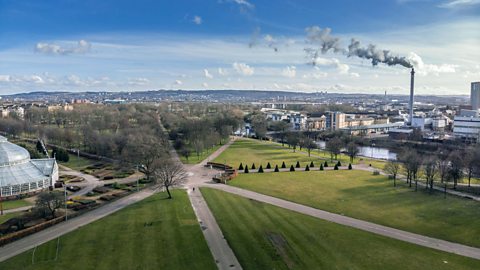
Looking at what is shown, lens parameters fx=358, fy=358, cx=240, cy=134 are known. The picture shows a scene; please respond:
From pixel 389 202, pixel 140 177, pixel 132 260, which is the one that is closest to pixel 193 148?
pixel 140 177

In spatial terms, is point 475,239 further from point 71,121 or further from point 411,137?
point 71,121

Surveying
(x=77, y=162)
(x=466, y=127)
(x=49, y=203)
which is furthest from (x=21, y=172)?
(x=466, y=127)

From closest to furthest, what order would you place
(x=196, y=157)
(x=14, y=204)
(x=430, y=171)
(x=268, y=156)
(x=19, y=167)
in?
(x=14, y=204) → (x=19, y=167) → (x=430, y=171) → (x=196, y=157) → (x=268, y=156)

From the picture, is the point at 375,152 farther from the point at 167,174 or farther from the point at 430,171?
the point at 167,174

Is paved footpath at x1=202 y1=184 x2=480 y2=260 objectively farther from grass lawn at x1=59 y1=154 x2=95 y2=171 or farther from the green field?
grass lawn at x1=59 y1=154 x2=95 y2=171

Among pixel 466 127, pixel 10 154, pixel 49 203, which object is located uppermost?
pixel 466 127

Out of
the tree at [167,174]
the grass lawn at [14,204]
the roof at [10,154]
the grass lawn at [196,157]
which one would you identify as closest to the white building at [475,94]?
the grass lawn at [196,157]
